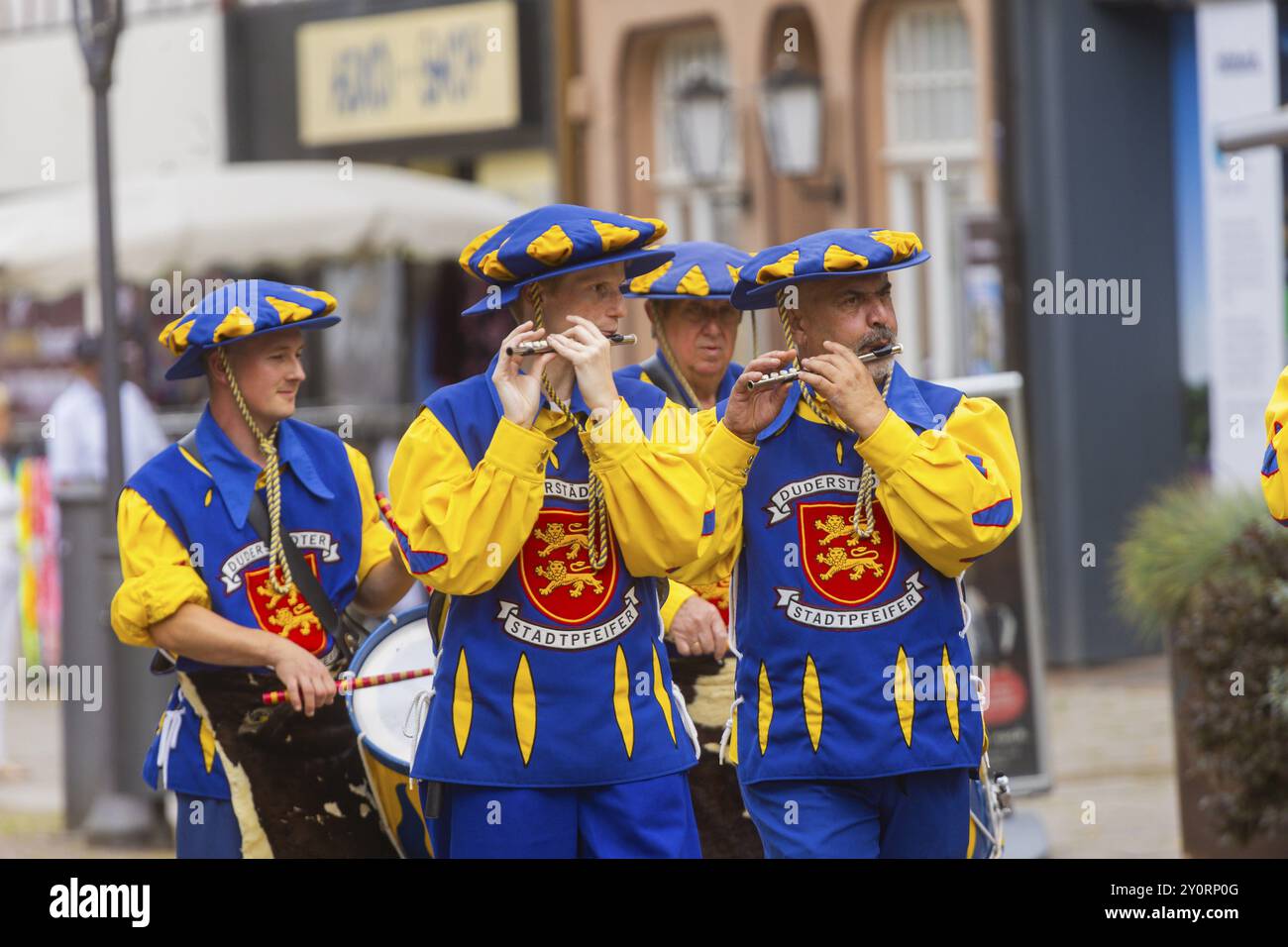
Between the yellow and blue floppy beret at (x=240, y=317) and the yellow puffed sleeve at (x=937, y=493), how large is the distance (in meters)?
1.49

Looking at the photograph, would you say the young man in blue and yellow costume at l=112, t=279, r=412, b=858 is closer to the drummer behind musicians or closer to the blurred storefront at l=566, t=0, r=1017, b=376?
the drummer behind musicians

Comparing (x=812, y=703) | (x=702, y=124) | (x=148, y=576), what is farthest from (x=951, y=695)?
(x=702, y=124)

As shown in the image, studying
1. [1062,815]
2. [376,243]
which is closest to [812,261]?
[1062,815]

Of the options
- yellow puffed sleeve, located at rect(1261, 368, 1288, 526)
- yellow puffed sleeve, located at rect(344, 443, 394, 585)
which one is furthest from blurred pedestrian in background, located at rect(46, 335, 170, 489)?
yellow puffed sleeve, located at rect(1261, 368, 1288, 526)

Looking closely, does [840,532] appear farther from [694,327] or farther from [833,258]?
[694,327]

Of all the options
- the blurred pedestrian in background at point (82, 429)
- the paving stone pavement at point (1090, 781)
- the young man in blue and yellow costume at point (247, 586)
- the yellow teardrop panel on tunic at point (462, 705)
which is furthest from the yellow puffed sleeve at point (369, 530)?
the blurred pedestrian in background at point (82, 429)

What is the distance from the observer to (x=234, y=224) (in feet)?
49.2

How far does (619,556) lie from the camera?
15.1 ft

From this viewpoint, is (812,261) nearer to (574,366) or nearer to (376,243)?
(574,366)

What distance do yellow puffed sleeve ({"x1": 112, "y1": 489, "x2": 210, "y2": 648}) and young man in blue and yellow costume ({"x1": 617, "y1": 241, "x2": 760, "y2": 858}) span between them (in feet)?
3.80

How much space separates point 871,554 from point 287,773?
1.58m

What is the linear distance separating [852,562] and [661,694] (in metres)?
0.47

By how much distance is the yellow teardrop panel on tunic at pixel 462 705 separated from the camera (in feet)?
15.0
